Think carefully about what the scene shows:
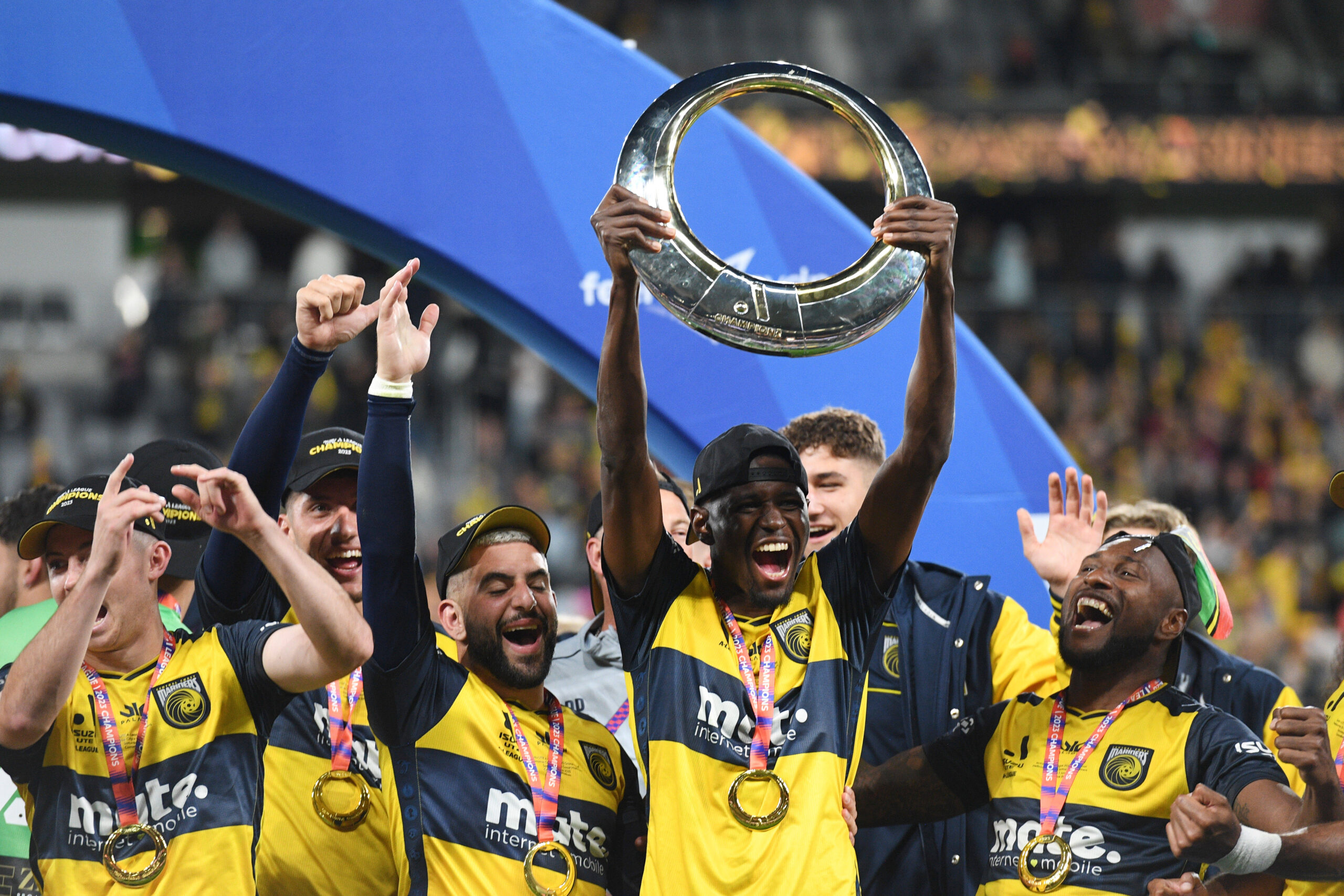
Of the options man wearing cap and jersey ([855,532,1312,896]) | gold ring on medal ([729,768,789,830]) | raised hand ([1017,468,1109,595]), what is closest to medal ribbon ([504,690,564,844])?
gold ring on medal ([729,768,789,830])

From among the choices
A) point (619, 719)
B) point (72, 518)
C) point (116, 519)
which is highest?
point (72, 518)

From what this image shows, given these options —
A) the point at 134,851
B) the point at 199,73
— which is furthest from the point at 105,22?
the point at 134,851

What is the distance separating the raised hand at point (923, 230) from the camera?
10.4 ft

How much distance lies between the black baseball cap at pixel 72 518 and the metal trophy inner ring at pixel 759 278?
1273mm

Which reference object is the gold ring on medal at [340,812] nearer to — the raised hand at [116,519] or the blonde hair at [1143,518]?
the raised hand at [116,519]

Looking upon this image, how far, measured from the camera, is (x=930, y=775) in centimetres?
373

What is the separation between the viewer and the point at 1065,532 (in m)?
4.28

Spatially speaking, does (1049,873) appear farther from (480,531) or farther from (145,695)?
(145,695)

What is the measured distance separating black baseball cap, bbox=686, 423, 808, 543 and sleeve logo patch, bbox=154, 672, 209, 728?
1.11 metres

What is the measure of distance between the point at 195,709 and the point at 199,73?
5.35 feet

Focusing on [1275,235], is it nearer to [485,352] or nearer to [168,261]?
[485,352]

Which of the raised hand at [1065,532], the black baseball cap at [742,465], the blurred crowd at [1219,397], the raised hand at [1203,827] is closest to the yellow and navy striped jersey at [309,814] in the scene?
the black baseball cap at [742,465]

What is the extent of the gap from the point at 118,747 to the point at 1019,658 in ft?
7.43

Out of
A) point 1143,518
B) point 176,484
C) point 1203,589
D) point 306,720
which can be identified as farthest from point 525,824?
point 1143,518
